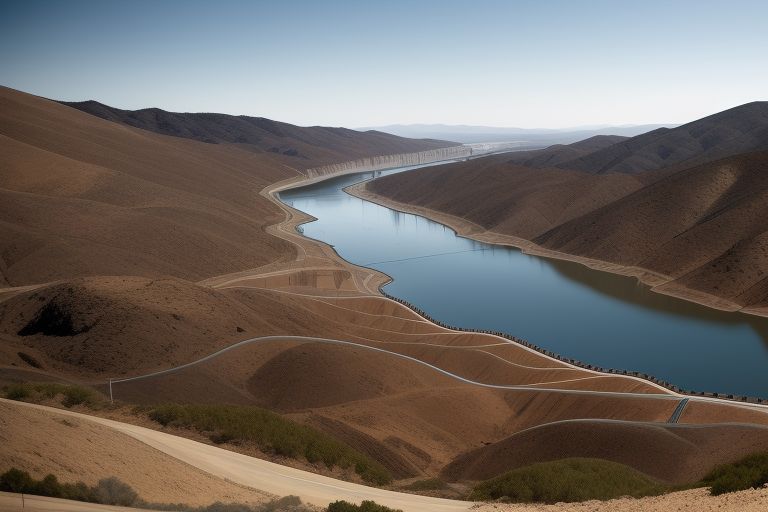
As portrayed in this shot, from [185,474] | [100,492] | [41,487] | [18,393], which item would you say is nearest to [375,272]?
[18,393]

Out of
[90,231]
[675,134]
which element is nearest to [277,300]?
[90,231]

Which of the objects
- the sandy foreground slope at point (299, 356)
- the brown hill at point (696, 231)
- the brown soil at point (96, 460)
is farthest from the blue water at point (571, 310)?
the brown soil at point (96, 460)

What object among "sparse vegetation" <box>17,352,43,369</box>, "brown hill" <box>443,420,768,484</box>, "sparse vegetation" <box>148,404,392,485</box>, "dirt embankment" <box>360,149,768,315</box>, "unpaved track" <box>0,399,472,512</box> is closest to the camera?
"unpaved track" <box>0,399,472,512</box>

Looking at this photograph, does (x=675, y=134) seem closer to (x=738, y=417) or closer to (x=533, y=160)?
(x=533, y=160)

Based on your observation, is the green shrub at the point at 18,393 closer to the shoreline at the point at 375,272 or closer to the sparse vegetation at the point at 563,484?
the sparse vegetation at the point at 563,484

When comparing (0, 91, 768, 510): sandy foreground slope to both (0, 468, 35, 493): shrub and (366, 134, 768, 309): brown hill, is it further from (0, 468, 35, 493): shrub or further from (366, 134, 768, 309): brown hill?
(366, 134, 768, 309): brown hill

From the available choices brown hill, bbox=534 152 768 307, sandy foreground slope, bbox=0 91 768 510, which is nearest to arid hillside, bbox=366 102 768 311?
brown hill, bbox=534 152 768 307
